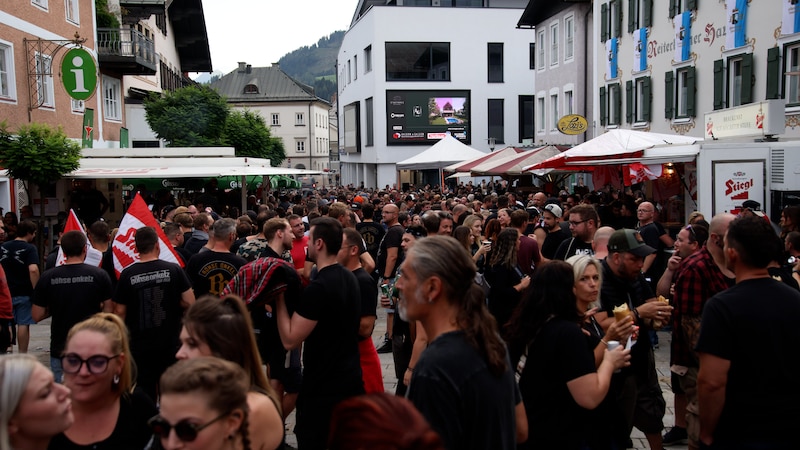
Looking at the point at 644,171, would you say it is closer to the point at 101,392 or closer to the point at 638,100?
the point at 638,100

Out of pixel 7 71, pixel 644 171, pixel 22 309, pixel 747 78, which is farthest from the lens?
pixel 7 71

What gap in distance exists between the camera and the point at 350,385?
4.54 metres

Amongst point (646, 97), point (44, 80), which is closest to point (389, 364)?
point (44, 80)

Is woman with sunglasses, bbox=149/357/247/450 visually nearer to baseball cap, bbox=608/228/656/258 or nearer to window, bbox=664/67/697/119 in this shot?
baseball cap, bbox=608/228/656/258

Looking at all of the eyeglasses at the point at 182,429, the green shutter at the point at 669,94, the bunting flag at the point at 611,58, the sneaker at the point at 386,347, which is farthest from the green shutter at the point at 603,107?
the eyeglasses at the point at 182,429

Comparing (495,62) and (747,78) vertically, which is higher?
(495,62)

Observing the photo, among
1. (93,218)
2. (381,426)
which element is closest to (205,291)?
(381,426)

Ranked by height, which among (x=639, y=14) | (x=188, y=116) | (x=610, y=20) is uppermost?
(x=610, y=20)

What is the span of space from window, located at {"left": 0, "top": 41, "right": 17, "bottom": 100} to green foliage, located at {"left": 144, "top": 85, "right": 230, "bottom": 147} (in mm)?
12556

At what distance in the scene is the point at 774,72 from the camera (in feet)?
49.9

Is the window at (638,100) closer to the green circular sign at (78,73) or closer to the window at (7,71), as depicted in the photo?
the green circular sign at (78,73)

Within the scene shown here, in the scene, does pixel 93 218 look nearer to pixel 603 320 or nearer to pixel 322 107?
pixel 603 320

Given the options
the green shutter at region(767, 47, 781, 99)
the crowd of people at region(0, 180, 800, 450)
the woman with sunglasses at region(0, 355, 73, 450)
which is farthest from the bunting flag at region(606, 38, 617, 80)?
the woman with sunglasses at region(0, 355, 73, 450)

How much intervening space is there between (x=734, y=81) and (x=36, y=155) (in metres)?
15.6
